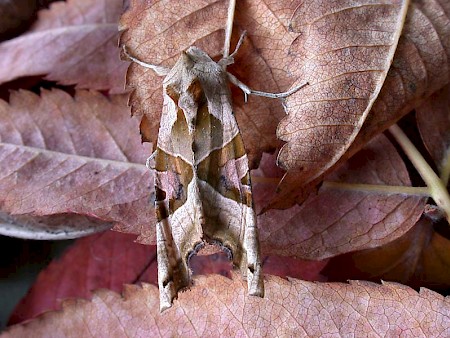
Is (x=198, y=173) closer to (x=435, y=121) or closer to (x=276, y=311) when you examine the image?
(x=276, y=311)

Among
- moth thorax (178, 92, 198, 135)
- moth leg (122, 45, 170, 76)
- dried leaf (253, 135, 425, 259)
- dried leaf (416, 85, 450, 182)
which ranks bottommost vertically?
dried leaf (253, 135, 425, 259)

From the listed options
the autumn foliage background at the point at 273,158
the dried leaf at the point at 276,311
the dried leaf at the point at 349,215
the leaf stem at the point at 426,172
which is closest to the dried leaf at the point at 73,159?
the autumn foliage background at the point at 273,158

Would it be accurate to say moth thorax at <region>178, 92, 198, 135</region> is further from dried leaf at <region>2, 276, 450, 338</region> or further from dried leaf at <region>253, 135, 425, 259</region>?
dried leaf at <region>2, 276, 450, 338</region>

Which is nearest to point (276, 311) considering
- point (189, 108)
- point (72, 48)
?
point (189, 108)

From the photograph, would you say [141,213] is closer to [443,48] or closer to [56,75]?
[56,75]

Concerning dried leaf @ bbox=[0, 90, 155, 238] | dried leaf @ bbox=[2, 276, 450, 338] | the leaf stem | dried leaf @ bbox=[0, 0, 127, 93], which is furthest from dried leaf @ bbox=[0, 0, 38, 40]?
the leaf stem

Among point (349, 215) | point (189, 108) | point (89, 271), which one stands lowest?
point (89, 271)

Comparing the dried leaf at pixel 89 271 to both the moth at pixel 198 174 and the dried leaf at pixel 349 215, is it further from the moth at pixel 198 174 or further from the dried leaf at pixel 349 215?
the dried leaf at pixel 349 215
